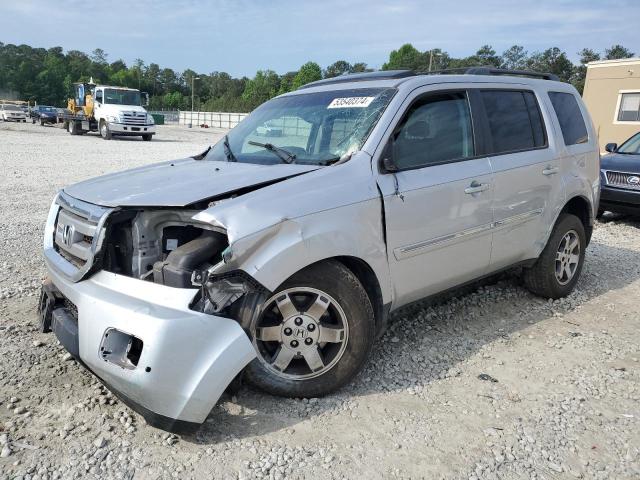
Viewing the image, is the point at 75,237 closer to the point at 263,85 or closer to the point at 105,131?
the point at 105,131

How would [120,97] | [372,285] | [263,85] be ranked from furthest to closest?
[263,85], [120,97], [372,285]

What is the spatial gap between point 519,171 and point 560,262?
1.25 m

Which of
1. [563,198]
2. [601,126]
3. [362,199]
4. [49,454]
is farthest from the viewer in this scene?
[601,126]

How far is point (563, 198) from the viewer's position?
4656mm

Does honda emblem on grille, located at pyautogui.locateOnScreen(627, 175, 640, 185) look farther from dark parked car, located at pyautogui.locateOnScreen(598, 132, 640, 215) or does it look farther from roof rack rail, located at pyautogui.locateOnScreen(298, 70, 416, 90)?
roof rack rail, located at pyautogui.locateOnScreen(298, 70, 416, 90)

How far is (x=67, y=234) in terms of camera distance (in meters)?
3.20

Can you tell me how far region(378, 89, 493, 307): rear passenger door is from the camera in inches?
130

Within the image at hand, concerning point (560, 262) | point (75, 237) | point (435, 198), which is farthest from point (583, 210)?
point (75, 237)

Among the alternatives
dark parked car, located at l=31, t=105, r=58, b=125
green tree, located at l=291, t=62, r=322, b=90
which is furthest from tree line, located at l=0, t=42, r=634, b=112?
dark parked car, located at l=31, t=105, r=58, b=125

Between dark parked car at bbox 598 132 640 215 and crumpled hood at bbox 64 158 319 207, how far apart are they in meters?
7.31

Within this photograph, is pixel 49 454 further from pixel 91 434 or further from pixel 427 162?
pixel 427 162

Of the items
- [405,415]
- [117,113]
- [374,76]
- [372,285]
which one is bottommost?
[405,415]

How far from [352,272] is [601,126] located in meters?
26.5

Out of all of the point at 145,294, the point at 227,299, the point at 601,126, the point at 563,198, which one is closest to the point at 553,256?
the point at 563,198
